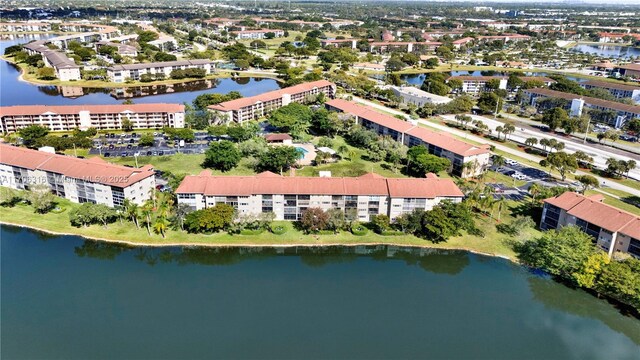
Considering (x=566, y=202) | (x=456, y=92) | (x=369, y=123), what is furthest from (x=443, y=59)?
(x=566, y=202)

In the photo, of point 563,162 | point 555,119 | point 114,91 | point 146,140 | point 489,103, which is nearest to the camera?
point 563,162

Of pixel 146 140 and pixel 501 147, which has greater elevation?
pixel 146 140

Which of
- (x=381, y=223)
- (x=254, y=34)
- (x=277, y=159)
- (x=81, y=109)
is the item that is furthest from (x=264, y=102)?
(x=254, y=34)

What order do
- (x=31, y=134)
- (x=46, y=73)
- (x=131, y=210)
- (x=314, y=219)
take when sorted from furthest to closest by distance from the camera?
(x=46, y=73)
(x=31, y=134)
(x=131, y=210)
(x=314, y=219)

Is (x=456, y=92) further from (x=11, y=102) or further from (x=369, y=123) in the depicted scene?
(x=11, y=102)

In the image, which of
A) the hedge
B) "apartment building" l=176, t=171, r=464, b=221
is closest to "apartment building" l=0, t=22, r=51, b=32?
"apartment building" l=176, t=171, r=464, b=221

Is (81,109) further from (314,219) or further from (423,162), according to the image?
(423,162)

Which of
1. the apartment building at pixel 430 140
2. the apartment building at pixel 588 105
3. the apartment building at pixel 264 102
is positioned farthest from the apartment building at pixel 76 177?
the apartment building at pixel 588 105

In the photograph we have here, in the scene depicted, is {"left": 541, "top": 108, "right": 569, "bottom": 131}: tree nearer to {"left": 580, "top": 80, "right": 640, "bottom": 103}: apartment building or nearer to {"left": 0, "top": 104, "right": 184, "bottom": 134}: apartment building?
{"left": 580, "top": 80, "right": 640, "bottom": 103}: apartment building
